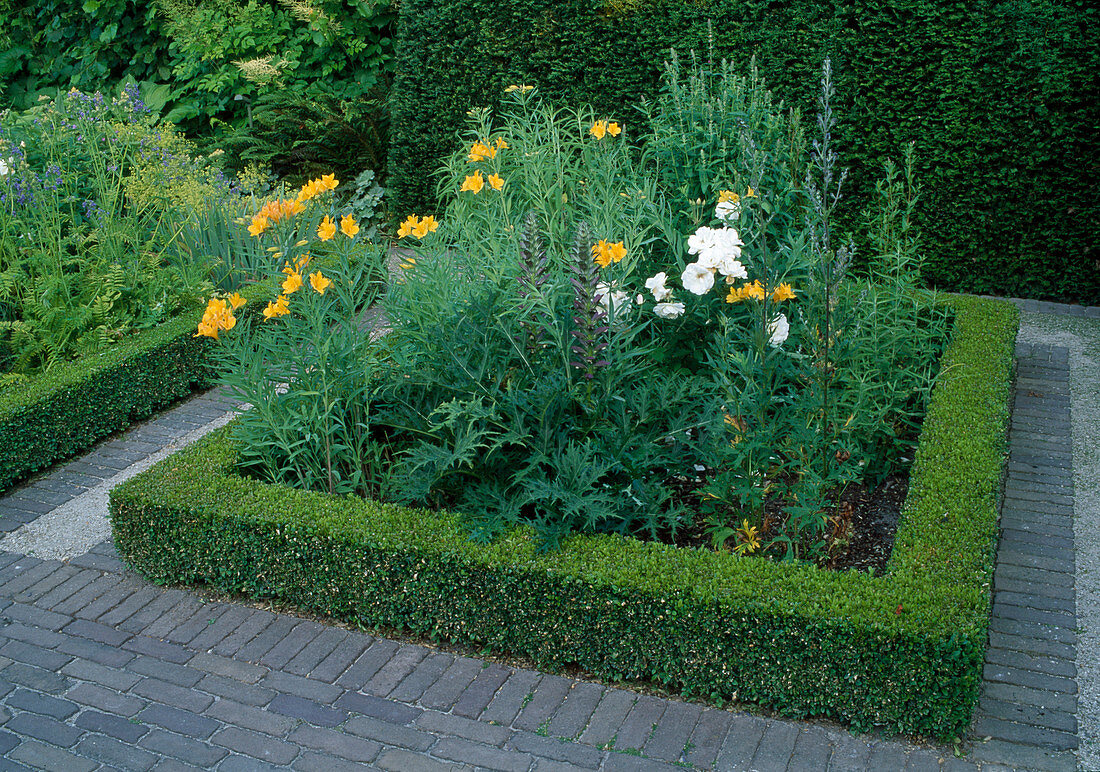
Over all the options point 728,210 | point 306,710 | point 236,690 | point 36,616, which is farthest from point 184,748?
point 728,210

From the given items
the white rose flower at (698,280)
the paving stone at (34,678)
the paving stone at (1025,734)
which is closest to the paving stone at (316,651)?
the paving stone at (34,678)

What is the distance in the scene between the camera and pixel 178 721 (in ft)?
10.2

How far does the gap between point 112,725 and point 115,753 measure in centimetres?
15

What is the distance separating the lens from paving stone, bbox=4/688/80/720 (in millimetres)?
3158

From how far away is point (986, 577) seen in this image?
10.2 feet

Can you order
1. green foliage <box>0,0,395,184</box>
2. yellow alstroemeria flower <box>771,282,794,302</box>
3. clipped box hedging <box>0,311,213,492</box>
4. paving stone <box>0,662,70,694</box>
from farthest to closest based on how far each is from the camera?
1. green foliage <box>0,0,395,184</box>
2. clipped box hedging <box>0,311,213,492</box>
3. yellow alstroemeria flower <box>771,282,794,302</box>
4. paving stone <box>0,662,70,694</box>

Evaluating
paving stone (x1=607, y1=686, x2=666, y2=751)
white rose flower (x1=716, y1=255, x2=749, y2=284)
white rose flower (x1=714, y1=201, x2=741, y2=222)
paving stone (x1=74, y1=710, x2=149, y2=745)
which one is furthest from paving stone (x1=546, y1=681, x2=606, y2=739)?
white rose flower (x1=714, y1=201, x2=741, y2=222)

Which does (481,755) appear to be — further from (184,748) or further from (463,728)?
(184,748)

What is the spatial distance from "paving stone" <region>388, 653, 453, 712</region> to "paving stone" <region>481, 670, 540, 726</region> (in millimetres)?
114

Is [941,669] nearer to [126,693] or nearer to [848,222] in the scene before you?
[126,693]

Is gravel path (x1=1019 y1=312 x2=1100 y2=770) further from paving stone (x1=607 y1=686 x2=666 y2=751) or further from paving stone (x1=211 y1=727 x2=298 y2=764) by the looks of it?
paving stone (x1=211 y1=727 x2=298 y2=764)

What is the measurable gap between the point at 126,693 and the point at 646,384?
2.25 meters

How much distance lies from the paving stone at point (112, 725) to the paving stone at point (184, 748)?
4cm

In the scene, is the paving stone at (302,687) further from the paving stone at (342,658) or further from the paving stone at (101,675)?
the paving stone at (101,675)
